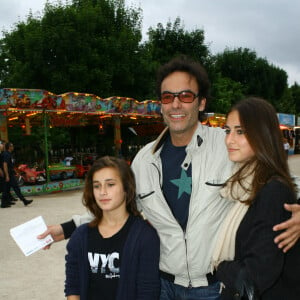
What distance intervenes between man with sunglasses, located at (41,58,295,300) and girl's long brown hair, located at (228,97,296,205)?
1.12ft

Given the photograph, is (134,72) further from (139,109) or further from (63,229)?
(63,229)

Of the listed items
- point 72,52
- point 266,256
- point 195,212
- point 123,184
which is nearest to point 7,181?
point 123,184

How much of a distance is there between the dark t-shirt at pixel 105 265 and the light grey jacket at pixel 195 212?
0.24 m

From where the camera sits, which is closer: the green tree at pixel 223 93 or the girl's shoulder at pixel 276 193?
the girl's shoulder at pixel 276 193

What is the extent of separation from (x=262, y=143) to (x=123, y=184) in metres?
0.90

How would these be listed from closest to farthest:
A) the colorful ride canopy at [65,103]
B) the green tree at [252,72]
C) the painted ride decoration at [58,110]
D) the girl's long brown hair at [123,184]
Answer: the girl's long brown hair at [123,184]
the colorful ride canopy at [65,103]
the painted ride decoration at [58,110]
the green tree at [252,72]

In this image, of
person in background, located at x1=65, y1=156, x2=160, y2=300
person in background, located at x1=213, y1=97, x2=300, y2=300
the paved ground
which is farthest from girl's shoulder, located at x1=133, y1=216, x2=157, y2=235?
the paved ground

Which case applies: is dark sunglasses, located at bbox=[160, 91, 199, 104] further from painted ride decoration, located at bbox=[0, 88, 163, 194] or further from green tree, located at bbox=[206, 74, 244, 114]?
green tree, located at bbox=[206, 74, 244, 114]

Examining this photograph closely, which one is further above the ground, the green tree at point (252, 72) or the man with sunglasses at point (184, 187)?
the green tree at point (252, 72)

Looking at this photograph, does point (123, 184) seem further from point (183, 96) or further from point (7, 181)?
point (7, 181)

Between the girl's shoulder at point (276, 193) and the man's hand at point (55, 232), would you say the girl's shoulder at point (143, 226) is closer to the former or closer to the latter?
the man's hand at point (55, 232)

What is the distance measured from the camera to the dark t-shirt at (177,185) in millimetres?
1900

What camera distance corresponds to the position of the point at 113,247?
191 cm

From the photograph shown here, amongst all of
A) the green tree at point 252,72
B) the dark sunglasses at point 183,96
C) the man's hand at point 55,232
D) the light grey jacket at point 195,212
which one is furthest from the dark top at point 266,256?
the green tree at point 252,72
